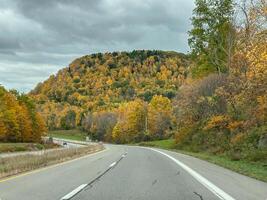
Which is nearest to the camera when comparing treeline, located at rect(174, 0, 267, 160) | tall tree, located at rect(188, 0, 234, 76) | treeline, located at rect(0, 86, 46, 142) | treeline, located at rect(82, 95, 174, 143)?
treeline, located at rect(174, 0, 267, 160)

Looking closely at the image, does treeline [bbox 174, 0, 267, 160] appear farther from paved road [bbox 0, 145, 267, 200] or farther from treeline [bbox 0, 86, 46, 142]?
treeline [bbox 0, 86, 46, 142]

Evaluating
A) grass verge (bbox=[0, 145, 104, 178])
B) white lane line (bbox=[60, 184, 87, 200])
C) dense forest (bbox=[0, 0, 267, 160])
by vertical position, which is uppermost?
dense forest (bbox=[0, 0, 267, 160])

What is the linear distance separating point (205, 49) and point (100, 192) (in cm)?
4557

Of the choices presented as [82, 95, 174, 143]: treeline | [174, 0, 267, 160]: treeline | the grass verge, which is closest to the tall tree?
[174, 0, 267, 160]: treeline

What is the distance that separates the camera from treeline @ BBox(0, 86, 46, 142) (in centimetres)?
9700

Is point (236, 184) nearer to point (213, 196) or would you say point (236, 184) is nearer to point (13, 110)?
point (213, 196)

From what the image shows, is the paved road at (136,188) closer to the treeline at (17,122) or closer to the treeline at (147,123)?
the treeline at (17,122)

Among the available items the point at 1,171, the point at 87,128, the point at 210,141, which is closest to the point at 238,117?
the point at 210,141

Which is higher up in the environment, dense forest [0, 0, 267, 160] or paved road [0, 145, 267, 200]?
dense forest [0, 0, 267, 160]

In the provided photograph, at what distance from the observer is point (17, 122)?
329 feet

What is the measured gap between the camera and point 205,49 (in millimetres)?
55750

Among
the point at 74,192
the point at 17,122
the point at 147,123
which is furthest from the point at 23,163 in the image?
the point at 147,123

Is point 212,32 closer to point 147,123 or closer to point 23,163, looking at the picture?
point 23,163

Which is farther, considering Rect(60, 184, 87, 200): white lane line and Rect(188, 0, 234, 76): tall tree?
Rect(188, 0, 234, 76): tall tree
